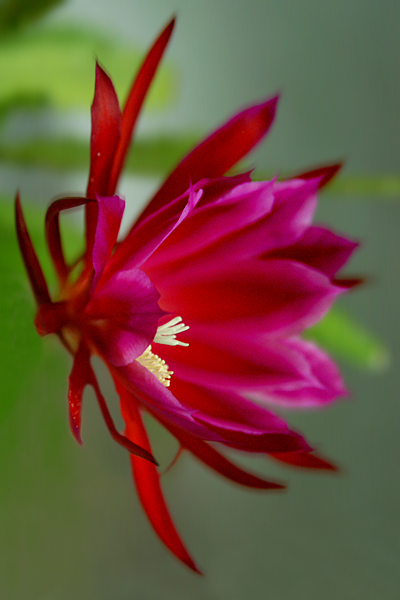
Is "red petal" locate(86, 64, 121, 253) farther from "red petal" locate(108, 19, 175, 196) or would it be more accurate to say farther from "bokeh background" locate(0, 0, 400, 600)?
"bokeh background" locate(0, 0, 400, 600)

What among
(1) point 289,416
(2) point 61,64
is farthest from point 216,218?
(1) point 289,416

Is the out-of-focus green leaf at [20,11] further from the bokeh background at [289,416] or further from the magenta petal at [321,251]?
the magenta petal at [321,251]

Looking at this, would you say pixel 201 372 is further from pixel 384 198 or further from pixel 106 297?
pixel 384 198

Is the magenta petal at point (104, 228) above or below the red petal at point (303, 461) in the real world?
above

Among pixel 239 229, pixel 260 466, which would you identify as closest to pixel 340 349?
pixel 260 466

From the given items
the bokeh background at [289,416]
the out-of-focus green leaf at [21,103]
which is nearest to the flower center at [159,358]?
the bokeh background at [289,416]

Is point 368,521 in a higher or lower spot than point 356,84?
lower
